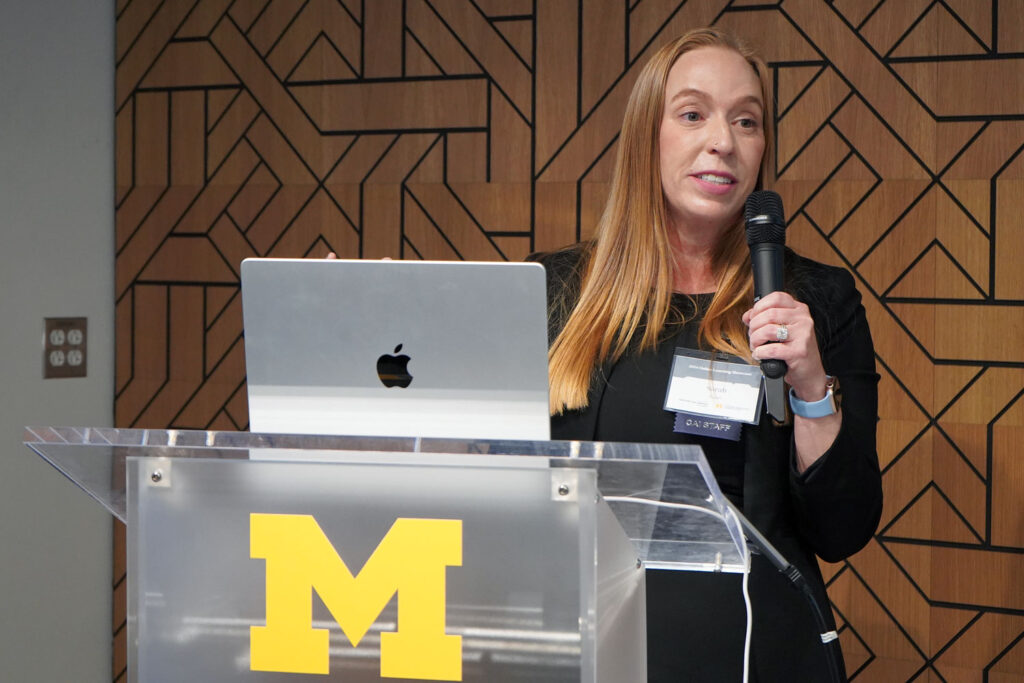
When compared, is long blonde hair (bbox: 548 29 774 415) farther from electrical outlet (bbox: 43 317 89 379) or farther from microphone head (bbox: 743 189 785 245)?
electrical outlet (bbox: 43 317 89 379)

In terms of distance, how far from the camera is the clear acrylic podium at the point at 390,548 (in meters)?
0.94

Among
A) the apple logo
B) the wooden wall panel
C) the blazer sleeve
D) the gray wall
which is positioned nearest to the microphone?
the blazer sleeve

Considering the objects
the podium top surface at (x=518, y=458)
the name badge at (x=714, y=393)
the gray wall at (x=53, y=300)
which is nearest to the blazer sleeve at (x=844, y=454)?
the name badge at (x=714, y=393)

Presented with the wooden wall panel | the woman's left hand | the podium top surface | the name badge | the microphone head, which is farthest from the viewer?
the wooden wall panel

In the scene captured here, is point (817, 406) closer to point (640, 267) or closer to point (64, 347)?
point (640, 267)

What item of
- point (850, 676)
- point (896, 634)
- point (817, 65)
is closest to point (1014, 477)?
point (896, 634)

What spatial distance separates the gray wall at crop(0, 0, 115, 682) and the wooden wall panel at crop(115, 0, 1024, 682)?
7cm

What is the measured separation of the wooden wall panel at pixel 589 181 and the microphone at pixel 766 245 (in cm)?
135

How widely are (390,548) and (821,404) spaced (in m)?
0.72

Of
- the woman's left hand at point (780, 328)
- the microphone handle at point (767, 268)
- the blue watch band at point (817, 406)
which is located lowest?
the blue watch band at point (817, 406)

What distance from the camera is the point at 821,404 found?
4.72ft

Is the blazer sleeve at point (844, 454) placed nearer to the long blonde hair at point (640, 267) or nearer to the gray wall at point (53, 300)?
the long blonde hair at point (640, 267)

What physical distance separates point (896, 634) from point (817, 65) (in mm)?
1478

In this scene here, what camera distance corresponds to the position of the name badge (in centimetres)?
161
